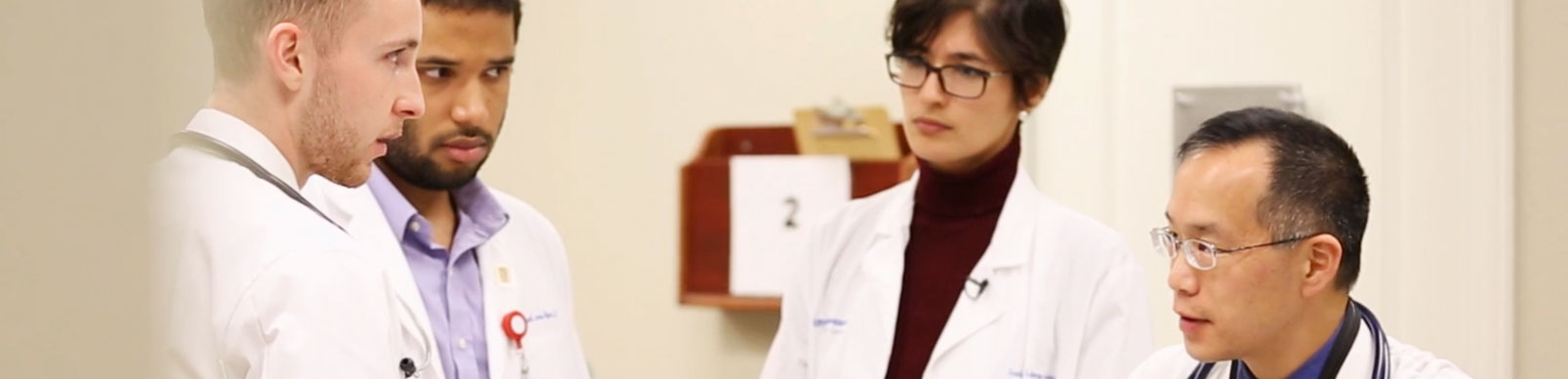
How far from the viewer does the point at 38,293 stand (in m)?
0.29

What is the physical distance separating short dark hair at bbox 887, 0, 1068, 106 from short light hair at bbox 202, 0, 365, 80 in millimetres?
908

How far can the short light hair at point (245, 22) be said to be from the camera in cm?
112

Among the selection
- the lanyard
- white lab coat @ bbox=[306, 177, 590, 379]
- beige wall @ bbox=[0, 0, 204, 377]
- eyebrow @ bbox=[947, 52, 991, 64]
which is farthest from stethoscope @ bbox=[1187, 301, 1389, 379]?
beige wall @ bbox=[0, 0, 204, 377]

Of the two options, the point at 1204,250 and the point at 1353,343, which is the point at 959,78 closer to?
the point at 1204,250

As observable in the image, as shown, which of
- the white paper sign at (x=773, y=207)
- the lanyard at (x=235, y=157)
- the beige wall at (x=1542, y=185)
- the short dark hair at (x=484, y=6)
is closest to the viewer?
the lanyard at (x=235, y=157)

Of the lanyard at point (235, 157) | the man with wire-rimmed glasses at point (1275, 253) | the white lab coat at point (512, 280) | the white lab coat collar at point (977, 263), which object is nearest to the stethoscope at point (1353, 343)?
the man with wire-rimmed glasses at point (1275, 253)

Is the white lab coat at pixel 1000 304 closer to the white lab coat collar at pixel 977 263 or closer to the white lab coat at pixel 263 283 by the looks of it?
the white lab coat collar at pixel 977 263

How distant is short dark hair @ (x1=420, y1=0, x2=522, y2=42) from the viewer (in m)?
1.71

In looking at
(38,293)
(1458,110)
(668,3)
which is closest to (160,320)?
(38,293)

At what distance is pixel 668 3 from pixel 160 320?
2.50 m

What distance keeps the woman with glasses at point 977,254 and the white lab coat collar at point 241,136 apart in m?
0.92

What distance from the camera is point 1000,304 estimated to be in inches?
72.9

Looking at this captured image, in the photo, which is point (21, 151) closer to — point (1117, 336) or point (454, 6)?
point (454, 6)

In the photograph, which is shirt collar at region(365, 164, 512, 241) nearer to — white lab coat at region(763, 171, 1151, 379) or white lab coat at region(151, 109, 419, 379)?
white lab coat at region(763, 171, 1151, 379)
